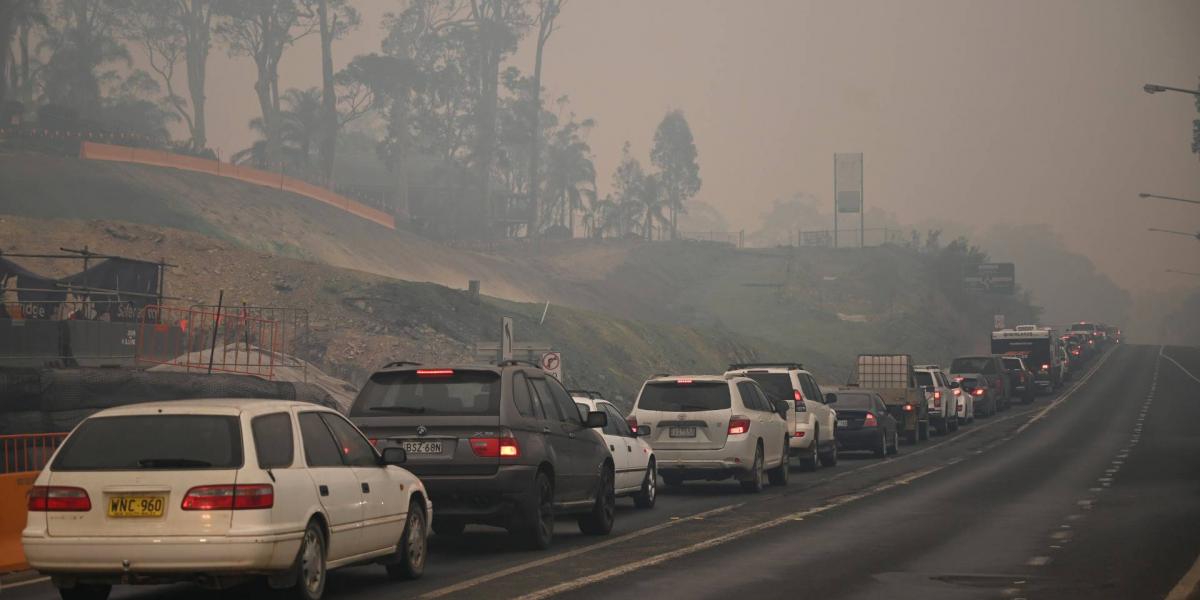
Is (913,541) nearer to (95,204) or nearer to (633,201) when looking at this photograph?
(95,204)

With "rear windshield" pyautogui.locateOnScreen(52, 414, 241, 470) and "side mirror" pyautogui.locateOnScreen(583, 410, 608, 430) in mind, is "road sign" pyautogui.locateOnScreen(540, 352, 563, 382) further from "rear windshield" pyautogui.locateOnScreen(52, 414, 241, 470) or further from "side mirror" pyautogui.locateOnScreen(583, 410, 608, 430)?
"rear windshield" pyautogui.locateOnScreen(52, 414, 241, 470)

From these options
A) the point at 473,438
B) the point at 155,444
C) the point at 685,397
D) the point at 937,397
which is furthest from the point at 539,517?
the point at 937,397

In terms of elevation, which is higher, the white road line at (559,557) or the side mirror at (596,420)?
the side mirror at (596,420)

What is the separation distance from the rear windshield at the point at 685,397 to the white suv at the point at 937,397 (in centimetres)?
1968

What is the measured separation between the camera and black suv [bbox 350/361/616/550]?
1467cm

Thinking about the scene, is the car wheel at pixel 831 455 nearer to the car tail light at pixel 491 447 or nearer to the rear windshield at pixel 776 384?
the rear windshield at pixel 776 384

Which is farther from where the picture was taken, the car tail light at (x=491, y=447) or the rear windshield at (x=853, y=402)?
the rear windshield at (x=853, y=402)

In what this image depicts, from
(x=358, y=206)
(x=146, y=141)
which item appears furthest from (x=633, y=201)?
(x=146, y=141)

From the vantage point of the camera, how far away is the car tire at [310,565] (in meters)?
10.8

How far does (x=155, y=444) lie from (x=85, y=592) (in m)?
1.35

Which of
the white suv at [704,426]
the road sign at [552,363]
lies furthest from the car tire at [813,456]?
the road sign at [552,363]

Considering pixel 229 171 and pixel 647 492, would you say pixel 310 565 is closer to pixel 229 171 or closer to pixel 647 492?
pixel 647 492

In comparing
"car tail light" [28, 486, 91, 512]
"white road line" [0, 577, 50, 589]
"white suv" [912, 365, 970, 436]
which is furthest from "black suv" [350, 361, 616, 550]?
"white suv" [912, 365, 970, 436]

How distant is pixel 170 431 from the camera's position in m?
10.6
